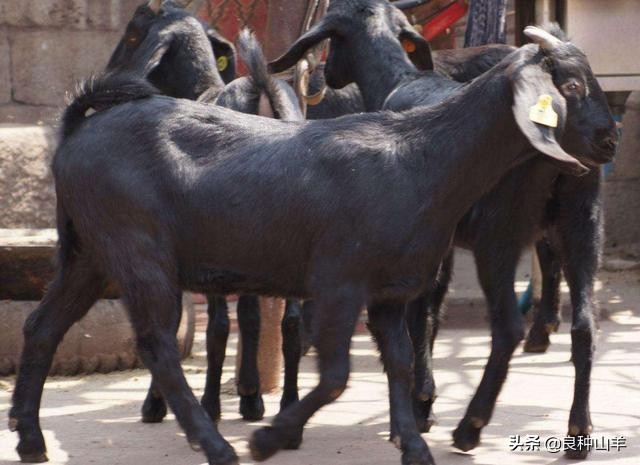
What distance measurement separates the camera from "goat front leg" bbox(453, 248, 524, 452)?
5078 millimetres

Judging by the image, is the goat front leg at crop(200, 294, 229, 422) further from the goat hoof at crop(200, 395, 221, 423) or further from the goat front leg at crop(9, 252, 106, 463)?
the goat front leg at crop(9, 252, 106, 463)

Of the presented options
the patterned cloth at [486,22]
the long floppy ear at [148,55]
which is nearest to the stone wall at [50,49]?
the patterned cloth at [486,22]

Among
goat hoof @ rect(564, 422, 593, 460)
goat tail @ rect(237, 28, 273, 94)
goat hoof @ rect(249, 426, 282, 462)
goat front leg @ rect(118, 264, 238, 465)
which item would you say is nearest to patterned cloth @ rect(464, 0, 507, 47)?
goat tail @ rect(237, 28, 273, 94)

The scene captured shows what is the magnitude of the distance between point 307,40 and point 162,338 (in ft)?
6.43

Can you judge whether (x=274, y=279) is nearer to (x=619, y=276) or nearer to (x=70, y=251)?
(x=70, y=251)

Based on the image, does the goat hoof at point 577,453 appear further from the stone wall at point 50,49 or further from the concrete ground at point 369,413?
the stone wall at point 50,49

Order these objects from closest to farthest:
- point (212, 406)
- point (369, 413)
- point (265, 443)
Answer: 1. point (265, 443)
2. point (212, 406)
3. point (369, 413)

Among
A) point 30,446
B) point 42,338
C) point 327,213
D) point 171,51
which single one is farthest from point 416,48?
point 30,446

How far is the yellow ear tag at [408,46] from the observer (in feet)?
21.2

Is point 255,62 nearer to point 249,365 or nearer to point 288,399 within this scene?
point 249,365

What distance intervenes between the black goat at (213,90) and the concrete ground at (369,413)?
0.50 feet

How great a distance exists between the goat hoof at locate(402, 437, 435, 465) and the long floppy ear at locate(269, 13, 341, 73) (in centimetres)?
212

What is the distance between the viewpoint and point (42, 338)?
5.03 meters

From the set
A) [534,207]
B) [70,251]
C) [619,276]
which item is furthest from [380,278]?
[619,276]
